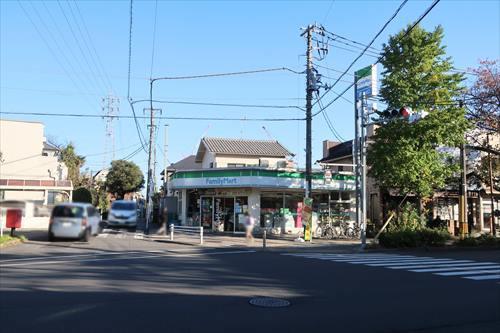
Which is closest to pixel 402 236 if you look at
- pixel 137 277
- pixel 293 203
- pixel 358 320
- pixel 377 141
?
pixel 377 141

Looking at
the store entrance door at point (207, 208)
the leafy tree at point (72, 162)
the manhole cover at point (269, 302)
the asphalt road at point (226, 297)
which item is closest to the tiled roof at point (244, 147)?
the asphalt road at point (226, 297)

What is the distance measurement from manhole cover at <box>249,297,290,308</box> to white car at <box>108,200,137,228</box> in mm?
11656

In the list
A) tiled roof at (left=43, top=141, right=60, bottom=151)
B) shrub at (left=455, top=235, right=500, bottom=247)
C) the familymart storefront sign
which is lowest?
shrub at (left=455, top=235, right=500, bottom=247)

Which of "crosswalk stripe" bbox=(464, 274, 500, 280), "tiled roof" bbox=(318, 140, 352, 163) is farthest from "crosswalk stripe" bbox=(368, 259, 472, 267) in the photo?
"tiled roof" bbox=(318, 140, 352, 163)

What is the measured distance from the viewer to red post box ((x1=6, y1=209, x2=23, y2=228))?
1747mm

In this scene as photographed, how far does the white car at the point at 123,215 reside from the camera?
6.89ft

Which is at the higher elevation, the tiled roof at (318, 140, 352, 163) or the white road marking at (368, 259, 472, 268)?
the tiled roof at (318, 140, 352, 163)

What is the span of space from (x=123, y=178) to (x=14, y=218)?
846mm

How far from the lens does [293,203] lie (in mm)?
9820

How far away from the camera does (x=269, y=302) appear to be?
545 inches

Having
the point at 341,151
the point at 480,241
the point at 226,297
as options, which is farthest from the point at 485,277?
the point at 341,151

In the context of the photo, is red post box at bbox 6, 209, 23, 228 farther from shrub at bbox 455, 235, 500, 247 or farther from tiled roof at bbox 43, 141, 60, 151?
shrub at bbox 455, 235, 500, 247

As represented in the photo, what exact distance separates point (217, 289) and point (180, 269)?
17.9 ft

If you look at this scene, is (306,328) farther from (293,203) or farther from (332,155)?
(332,155)
